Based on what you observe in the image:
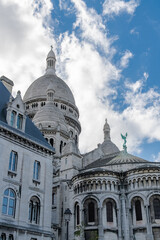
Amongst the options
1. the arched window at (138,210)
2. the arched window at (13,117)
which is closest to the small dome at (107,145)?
the arched window at (138,210)

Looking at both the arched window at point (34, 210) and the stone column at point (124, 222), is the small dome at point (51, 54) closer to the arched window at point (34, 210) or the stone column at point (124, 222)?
the stone column at point (124, 222)

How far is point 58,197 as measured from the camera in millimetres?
49719

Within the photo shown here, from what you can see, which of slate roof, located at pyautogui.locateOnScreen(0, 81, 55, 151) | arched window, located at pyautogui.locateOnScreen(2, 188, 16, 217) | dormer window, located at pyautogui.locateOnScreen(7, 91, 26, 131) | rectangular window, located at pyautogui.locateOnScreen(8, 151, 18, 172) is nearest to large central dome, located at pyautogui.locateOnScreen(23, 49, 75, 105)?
slate roof, located at pyautogui.locateOnScreen(0, 81, 55, 151)

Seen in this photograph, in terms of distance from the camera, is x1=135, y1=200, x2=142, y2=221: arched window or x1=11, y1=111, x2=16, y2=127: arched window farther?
x1=135, y1=200, x2=142, y2=221: arched window

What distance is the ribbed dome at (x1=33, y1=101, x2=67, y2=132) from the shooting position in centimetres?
6605

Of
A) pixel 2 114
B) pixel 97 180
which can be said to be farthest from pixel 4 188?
pixel 97 180

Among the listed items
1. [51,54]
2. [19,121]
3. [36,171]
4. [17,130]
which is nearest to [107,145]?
[51,54]

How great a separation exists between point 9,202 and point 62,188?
23.8m

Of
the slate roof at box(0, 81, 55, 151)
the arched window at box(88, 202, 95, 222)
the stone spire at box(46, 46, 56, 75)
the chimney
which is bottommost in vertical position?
the arched window at box(88, 202, 95, 222)

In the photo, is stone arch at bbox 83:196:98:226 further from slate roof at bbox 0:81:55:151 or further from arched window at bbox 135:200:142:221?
slate roof at bbox 0:81:55:151

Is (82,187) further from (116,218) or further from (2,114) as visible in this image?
(2,114)

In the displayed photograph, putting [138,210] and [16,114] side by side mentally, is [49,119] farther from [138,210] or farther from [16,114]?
[16,114]

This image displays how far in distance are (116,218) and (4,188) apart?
66.4 ft

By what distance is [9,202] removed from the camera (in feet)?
88.2
